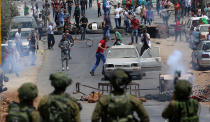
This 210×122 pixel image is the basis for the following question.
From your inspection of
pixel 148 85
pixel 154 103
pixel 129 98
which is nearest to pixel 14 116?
pixel 129 98

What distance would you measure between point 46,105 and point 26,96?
35 cm

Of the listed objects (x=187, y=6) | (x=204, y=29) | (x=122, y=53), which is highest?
(x=187, y=6)

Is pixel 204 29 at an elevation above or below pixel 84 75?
above

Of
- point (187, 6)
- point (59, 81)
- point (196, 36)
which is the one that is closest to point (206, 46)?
point (196, 36)

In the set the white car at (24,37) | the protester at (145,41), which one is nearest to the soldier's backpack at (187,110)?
the protester at (145,41)

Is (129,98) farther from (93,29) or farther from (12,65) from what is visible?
(93,29)

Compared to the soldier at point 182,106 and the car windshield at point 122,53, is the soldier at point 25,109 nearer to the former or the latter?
the soldier at point 182,106

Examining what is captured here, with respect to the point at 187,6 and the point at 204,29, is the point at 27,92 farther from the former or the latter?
the point at 187,6

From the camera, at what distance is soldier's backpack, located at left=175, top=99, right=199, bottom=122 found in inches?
319

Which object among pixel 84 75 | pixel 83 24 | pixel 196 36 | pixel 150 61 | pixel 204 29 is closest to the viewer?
pixel 150 61

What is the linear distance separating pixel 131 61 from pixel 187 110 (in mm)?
15279

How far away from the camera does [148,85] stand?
2241 centimetres

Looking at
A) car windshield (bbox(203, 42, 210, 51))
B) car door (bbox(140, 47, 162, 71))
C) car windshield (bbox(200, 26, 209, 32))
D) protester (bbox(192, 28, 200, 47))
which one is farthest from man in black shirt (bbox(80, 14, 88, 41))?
car door (bbox(140, 47, 162, 71))

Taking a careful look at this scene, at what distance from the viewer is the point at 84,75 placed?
24938 millimetres
